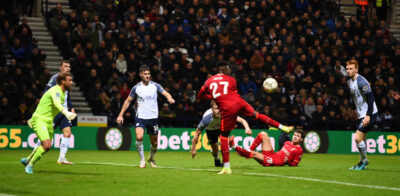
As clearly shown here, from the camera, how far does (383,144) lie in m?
24.8

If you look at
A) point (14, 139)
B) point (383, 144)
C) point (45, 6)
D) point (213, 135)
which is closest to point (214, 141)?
point (213, 135)

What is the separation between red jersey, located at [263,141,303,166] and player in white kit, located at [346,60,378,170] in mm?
1520

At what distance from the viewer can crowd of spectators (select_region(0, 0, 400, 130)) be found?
24.2m

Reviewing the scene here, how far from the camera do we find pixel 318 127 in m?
25.6

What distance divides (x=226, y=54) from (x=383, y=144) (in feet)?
23.3

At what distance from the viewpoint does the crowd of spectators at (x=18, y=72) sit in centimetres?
2239

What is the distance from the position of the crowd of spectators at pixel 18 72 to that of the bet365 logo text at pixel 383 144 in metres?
12.4

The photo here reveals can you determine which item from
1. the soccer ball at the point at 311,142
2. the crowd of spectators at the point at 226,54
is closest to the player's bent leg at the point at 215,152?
the crowd of spectators at the point at 226,54

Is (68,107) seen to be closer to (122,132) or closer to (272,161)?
(272,161)

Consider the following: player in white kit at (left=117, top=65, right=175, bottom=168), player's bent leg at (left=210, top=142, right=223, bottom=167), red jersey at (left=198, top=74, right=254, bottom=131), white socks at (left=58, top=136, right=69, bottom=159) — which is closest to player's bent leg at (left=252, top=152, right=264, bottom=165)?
player's bent leg at (left=210, top=142, right=223, bottom=167)

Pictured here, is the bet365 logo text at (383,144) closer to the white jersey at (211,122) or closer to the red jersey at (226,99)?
the white jersey at (211,122)

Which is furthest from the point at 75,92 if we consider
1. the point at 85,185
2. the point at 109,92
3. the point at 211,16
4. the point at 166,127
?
the point at 85,185

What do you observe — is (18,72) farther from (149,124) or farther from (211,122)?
(211,122)

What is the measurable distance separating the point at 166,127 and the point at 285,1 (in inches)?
375
